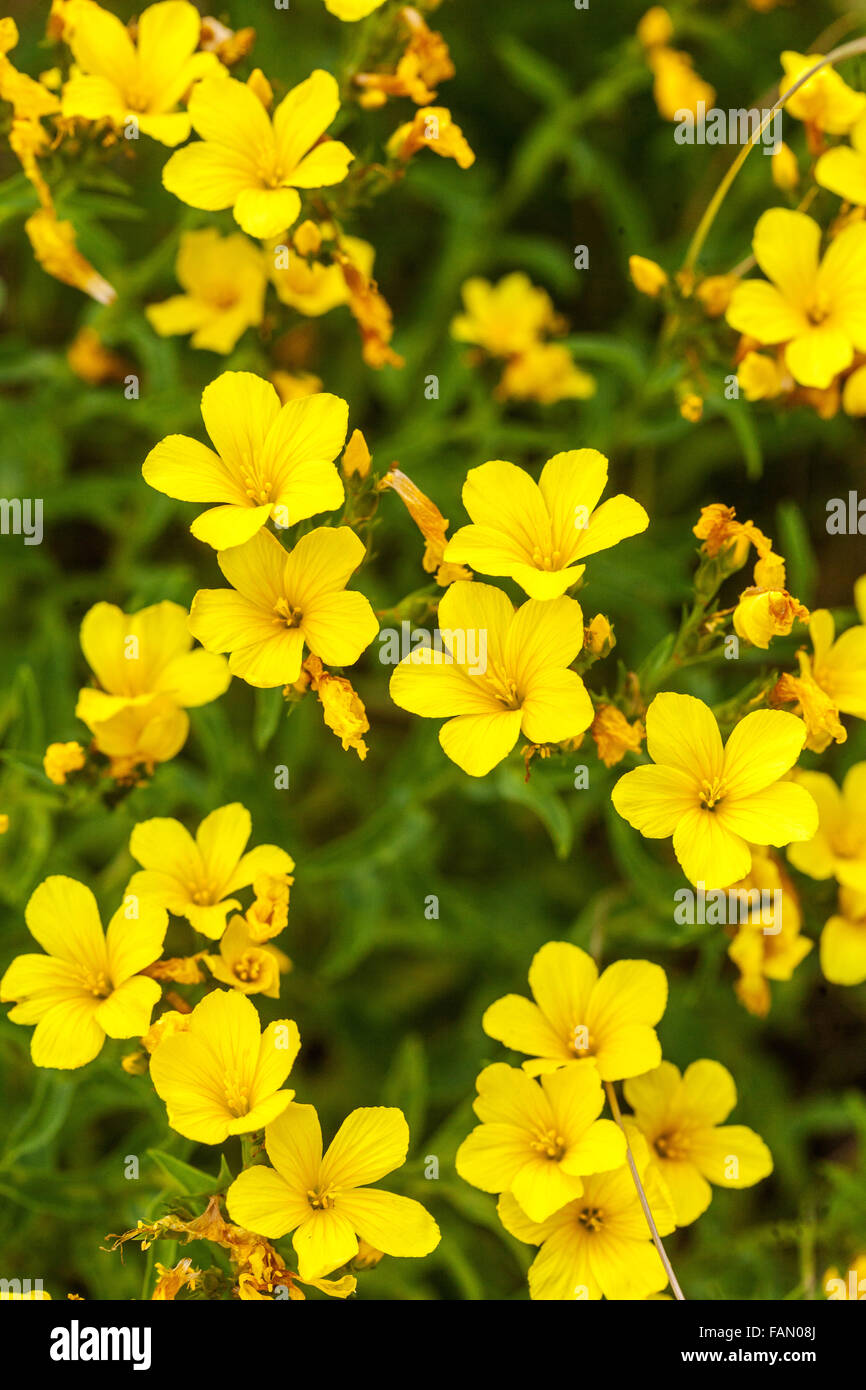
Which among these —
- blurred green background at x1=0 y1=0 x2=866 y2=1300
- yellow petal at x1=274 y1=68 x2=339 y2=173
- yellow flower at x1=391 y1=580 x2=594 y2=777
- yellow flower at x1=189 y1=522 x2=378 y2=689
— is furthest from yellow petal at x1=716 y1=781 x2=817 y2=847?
yellow petal at x1=274 y1=68 x2=339 y2=173

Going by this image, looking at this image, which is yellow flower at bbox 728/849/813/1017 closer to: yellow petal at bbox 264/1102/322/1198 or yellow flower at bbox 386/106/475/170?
yellow petal at bbox 264/1102/322/1198

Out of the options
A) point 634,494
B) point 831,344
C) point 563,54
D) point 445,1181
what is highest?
point 563,54

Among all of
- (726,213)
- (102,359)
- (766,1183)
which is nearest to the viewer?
(102,359)

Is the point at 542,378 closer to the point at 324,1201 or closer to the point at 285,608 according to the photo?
the point at 285,608

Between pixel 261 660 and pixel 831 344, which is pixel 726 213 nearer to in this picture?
pixel 831 344

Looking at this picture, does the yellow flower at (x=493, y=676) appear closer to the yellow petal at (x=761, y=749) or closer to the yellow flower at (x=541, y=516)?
the yellow flower at (x=541, y=516)

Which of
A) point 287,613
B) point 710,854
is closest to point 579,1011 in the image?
point 710,854

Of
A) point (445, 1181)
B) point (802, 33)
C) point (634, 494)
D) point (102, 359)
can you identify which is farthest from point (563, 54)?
point (445, 1181)
